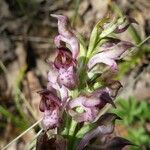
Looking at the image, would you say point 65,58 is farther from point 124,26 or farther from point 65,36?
point 124,26

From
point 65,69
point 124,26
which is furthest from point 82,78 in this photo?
point 124,26

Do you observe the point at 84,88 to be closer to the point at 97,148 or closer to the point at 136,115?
the point at 97,148

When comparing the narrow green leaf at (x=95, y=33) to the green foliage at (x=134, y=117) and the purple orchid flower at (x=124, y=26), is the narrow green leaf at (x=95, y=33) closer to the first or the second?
the purple orchid flower at (x=124, y=26)

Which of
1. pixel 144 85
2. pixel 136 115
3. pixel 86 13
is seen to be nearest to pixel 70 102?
pixel 136 115

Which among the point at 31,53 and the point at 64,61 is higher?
the point at 64,61

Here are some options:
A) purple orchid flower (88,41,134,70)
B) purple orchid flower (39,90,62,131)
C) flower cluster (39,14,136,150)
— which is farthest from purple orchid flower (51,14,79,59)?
purple orchid flower (39,90,62,131)

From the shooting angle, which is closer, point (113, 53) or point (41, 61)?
point (113, 53)

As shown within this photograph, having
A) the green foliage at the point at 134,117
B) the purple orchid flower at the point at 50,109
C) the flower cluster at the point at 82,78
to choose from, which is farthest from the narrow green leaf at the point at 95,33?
the green foliage at the point at 134,117
